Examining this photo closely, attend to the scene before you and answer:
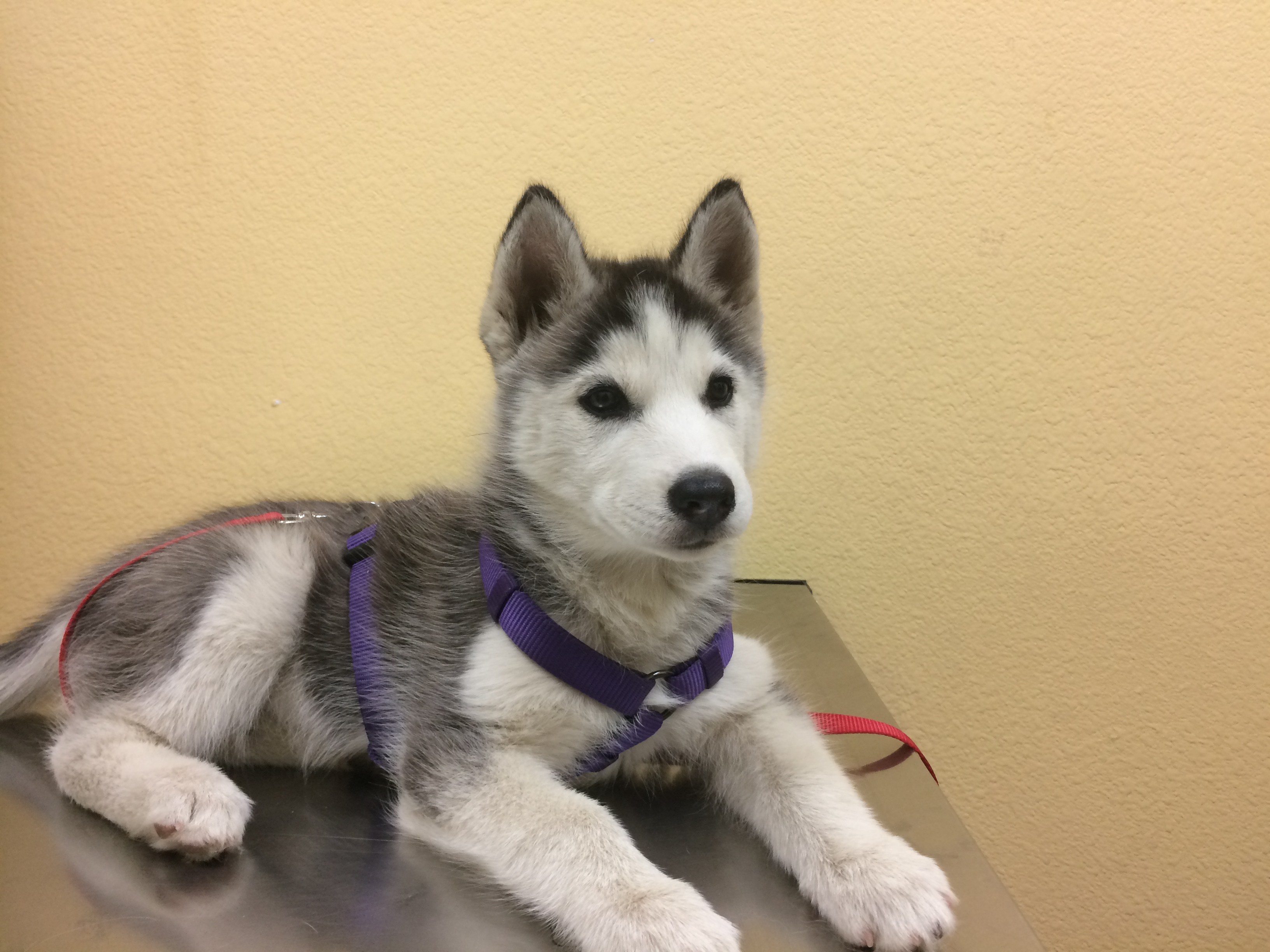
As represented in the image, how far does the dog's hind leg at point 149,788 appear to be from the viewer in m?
1.12

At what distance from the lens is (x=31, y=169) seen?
2119mm

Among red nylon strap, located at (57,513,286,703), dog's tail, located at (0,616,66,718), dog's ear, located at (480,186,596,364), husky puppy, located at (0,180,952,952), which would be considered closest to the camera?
husky puppy, located at (0,180,952,952)

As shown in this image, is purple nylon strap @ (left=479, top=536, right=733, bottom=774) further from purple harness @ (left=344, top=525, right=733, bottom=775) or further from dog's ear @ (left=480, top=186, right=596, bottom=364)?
dog's ear @ (left=480, top=186, right=596, bottom=364)

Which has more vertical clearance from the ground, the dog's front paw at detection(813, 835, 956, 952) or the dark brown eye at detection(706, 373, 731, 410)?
the dark brown eye at detection(706, 373, 731, 410)

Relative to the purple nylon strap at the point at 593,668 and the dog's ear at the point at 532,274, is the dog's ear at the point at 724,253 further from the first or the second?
the purple nylon strap at the point at 593,668

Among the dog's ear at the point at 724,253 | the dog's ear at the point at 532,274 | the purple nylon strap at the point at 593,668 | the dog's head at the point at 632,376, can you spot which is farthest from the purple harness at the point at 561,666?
the dog's ear at the point at 724,253

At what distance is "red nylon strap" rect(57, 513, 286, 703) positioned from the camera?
4.76 ft

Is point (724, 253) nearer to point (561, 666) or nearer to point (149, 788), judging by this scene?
point (561, 666)

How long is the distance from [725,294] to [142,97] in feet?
5.58

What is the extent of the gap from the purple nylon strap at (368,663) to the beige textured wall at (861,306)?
20.7 inches

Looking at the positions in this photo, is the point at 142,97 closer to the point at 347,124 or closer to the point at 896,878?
the point at 347,124

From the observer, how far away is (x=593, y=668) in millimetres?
1226

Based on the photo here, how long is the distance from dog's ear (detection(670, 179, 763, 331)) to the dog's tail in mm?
1386

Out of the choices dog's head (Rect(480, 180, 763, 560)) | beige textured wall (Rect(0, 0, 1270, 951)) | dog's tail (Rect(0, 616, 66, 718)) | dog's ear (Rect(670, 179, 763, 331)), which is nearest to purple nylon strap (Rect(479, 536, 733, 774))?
dog's head (Rect(480, 180, 763, 560))
